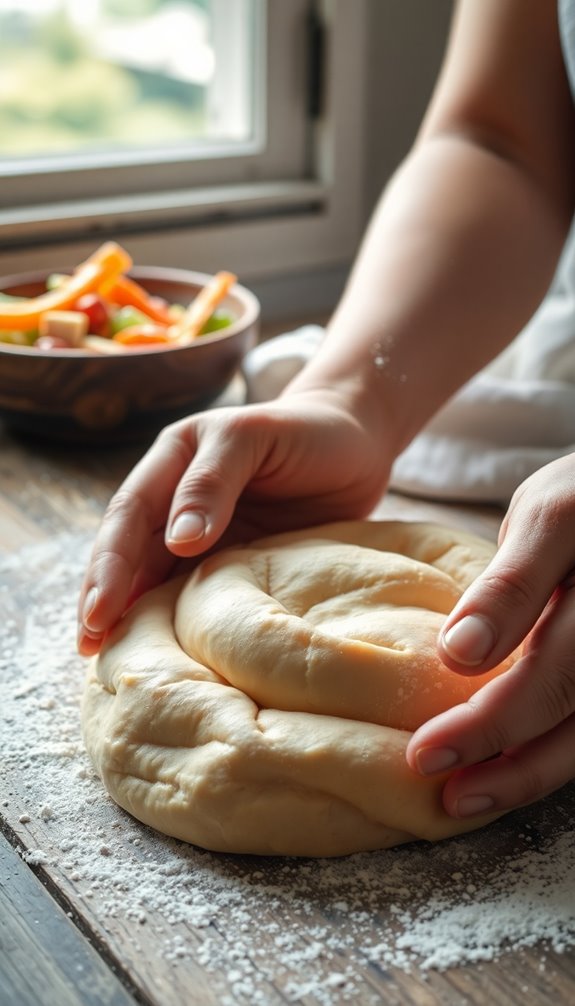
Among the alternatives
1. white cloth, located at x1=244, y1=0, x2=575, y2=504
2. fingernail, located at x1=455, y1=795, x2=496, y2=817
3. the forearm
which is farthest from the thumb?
white cloth, located at x1=244, y1=0, x2=575, y2=504

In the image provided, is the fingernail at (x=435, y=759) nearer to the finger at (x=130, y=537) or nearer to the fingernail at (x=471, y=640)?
the fingernail at (x=471, y=640)

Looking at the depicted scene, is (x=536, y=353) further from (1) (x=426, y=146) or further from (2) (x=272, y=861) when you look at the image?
(2) (x=272, y=861)

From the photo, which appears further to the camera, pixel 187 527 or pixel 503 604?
pixel 187 527

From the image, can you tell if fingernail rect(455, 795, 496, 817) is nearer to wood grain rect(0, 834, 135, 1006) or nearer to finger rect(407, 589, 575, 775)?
finger rect(407, 589, 575, 775)

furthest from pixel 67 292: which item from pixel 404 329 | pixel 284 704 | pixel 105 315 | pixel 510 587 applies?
pixel 510 587

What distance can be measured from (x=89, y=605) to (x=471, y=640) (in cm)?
40

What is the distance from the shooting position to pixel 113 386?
1.66 metres

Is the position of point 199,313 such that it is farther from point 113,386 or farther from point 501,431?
point 501,431

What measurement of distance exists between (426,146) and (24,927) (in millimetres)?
1166

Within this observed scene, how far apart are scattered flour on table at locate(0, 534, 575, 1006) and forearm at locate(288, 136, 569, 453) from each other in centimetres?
55

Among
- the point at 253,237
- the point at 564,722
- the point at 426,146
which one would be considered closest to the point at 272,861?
the point at 564,722

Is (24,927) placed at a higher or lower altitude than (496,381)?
lower

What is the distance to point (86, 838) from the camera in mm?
951

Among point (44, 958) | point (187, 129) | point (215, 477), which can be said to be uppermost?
point (187, 129)
